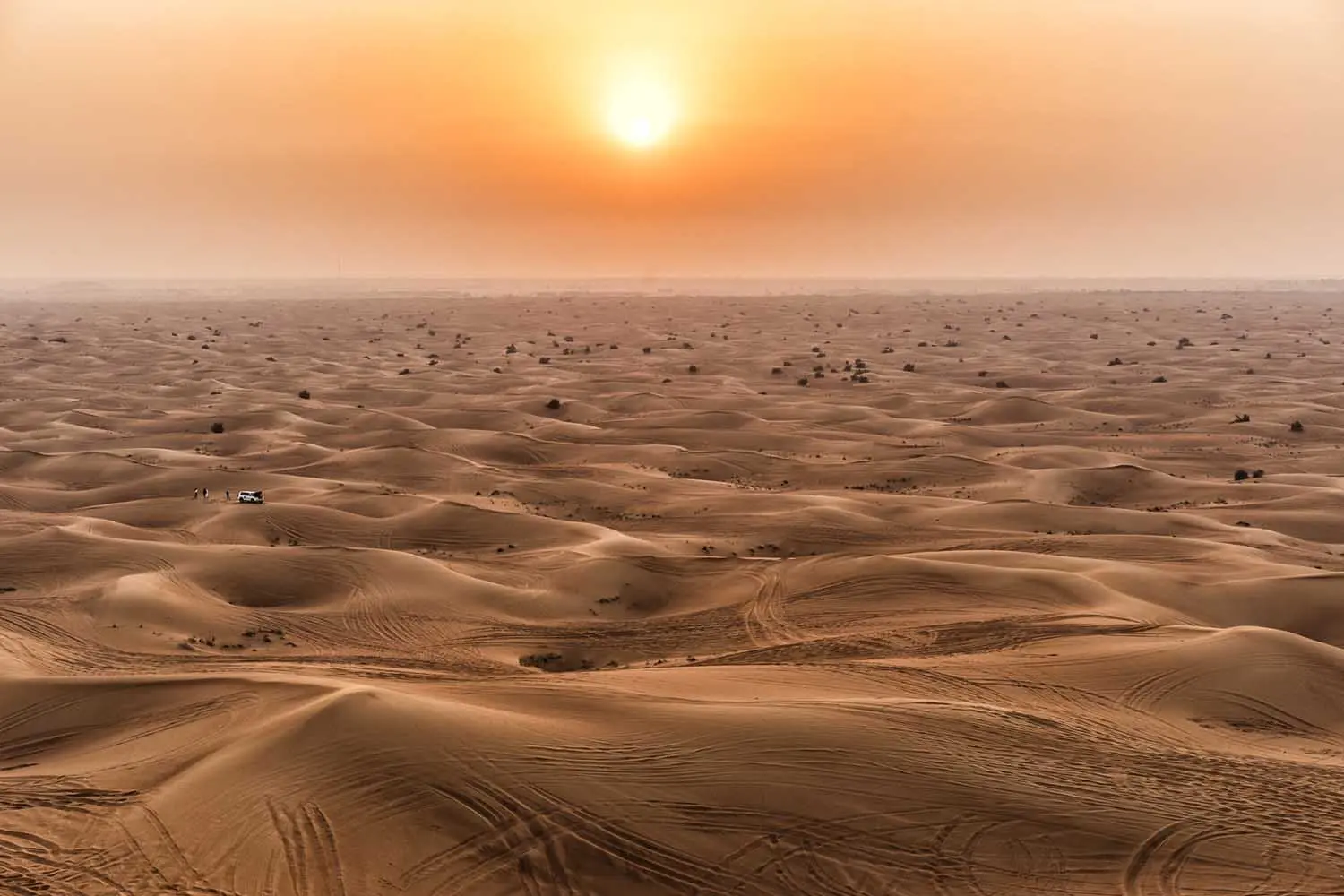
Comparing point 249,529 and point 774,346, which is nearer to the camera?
point 249,529

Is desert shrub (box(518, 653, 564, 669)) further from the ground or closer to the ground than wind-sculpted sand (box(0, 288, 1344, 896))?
closer to the ground

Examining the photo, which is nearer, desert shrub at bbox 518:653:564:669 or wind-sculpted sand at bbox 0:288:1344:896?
wind-sculpted sand at bbox 0:288:1344:896

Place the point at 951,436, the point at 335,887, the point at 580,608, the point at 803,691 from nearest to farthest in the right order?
the point at 335,887
the point at 803,691
the point at 580,608
the point at 951,436

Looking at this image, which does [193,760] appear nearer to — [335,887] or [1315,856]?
[335,887]

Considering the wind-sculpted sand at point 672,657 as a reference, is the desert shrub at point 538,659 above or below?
below

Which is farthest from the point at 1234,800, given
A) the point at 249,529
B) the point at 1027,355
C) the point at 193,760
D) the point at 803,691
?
the point at 1027,355

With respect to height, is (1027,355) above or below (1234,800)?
above

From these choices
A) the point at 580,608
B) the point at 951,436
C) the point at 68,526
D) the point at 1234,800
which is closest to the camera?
the point at 1234,800

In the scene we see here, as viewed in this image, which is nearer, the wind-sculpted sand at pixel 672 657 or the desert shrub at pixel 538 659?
the wind-sculpted sand at pixel 672 657
